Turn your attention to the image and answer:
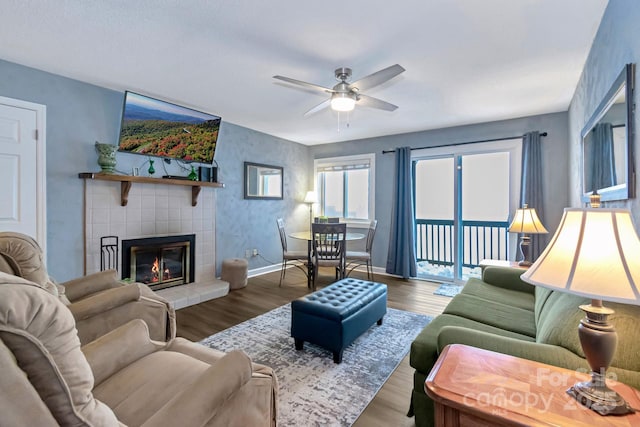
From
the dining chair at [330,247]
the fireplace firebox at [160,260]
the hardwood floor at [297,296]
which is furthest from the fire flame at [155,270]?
the dining chair at [330,247]

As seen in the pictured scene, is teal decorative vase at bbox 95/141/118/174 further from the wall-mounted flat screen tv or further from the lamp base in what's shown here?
the lamp base

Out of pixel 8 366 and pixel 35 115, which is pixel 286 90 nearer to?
pixel 35 115

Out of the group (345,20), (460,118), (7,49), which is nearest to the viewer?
(345,20)

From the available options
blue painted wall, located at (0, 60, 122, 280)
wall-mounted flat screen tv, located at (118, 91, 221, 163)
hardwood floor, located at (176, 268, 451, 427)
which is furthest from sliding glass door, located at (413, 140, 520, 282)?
blue painted wall, located at (0, 60, 122, 280)

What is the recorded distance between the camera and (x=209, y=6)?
6.10 feet

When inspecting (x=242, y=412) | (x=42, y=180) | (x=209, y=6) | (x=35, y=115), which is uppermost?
(x=209, y=6)

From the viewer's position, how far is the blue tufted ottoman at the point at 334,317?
228cm

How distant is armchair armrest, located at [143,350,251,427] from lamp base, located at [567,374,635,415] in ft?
3.68

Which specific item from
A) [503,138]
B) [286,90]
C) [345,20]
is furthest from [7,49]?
[503,138]

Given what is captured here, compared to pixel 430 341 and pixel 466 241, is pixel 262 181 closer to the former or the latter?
pixel 466 241

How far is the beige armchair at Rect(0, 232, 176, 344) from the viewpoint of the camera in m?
1.44

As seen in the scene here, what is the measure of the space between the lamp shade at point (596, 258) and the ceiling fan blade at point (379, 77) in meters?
1.57

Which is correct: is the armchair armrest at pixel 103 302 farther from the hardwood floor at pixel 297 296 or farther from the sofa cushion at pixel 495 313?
the sofa cushion at pixel 495 313

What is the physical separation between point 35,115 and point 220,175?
82.0 inches
